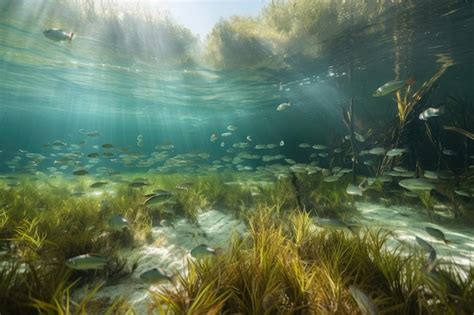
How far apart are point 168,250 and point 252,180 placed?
1126 centimetres

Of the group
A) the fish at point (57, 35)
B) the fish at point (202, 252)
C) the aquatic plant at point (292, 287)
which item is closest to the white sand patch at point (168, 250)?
the fish at point (202, 252)

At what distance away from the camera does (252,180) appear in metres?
16.7

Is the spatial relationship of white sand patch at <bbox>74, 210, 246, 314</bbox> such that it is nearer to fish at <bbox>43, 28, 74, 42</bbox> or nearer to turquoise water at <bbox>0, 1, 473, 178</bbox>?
fish at <bbox>43, 28, 74, 42</bbox>

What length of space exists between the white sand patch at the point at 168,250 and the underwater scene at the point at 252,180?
5 centimetres

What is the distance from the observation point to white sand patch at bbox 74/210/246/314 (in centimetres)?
392

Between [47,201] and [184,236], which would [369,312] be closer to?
[184,236]

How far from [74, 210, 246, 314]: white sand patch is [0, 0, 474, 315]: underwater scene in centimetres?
5

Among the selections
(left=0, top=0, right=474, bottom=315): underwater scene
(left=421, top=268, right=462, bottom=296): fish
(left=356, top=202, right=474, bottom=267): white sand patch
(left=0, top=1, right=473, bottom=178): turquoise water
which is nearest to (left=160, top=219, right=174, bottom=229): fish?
(left=0, top=0, right=474, bottom=315): underwater scene

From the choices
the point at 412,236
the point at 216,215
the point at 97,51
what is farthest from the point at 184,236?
the point at 97,51

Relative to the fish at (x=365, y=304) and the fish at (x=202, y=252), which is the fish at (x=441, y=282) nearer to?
the fish at (x=365, y=304)

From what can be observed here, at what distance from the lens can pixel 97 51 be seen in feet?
57.9

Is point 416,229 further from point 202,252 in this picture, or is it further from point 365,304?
point 202,252

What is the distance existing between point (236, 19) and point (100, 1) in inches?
286

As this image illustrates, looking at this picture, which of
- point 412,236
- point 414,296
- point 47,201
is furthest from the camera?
point 47,201
